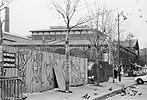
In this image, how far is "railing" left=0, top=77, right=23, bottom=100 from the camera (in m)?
9.52

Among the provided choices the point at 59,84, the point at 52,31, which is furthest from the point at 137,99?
the point at 52,31

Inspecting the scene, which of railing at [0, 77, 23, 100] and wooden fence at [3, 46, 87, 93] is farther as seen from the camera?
wooden fence at [3, 46, 87, 93]

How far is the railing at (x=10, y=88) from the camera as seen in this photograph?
9516 mm

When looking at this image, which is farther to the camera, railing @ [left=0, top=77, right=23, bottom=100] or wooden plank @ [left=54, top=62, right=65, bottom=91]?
wooden plank @ [left=54, top=62, right=65, bottom=91]

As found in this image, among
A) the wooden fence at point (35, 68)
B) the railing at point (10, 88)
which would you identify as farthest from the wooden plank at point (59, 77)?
the railing at point (10, 88)

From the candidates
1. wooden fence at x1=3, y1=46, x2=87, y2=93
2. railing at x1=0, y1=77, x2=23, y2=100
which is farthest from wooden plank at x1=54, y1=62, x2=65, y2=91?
railing at x1=0, y1=77, x2=23, y2=100

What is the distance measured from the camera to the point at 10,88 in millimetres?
9859

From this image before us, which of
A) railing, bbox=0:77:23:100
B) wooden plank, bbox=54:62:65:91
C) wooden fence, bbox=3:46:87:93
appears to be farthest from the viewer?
wooden plank, bbox=54:62:65:91

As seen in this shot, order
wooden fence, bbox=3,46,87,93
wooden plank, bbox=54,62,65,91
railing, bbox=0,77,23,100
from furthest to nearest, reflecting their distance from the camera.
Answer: wooden plank, bbox=54,62,65,91 → wooden fence, bbox=3,46,87,93 → railing, bbox=0,77,23,100

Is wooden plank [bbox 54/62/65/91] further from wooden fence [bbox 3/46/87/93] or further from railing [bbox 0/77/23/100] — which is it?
railing [bbox 0/77/23/100]

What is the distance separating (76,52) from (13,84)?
167 feet

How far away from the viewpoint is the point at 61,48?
71312 mm

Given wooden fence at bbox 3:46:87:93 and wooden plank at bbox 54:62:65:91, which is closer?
wooden fence at bbox 3:46:87:93

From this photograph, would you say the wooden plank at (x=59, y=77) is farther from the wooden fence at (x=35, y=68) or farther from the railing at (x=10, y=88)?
the railing at (x=10, y=88)
